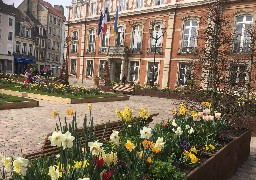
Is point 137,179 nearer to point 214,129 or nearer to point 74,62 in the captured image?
point 214,129

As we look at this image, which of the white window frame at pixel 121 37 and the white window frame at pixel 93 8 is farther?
the white window frame at pixel 93 8

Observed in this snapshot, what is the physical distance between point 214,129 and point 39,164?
14.5 ft

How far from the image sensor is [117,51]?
103ft

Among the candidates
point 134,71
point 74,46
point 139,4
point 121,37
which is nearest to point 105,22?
point 121,37

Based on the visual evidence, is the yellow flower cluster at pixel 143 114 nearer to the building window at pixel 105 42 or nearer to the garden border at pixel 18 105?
the garden border at pixel 18 105

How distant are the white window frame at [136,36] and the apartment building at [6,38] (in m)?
28.6

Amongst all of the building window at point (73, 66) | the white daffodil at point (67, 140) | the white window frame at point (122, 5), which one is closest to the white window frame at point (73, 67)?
the building window at point (73, 66)

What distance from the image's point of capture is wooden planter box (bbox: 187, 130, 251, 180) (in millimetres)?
3934

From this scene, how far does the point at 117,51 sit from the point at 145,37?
4.17m

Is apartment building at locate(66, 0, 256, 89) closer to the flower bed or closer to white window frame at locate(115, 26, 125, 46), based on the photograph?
white window frame at locate(115, 26, 125, 46)

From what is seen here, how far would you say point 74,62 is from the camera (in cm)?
3903

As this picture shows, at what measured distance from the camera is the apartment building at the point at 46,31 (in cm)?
5784

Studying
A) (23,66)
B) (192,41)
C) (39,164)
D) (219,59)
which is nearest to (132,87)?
(192,41)

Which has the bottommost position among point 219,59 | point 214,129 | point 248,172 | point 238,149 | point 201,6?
point 248,172
